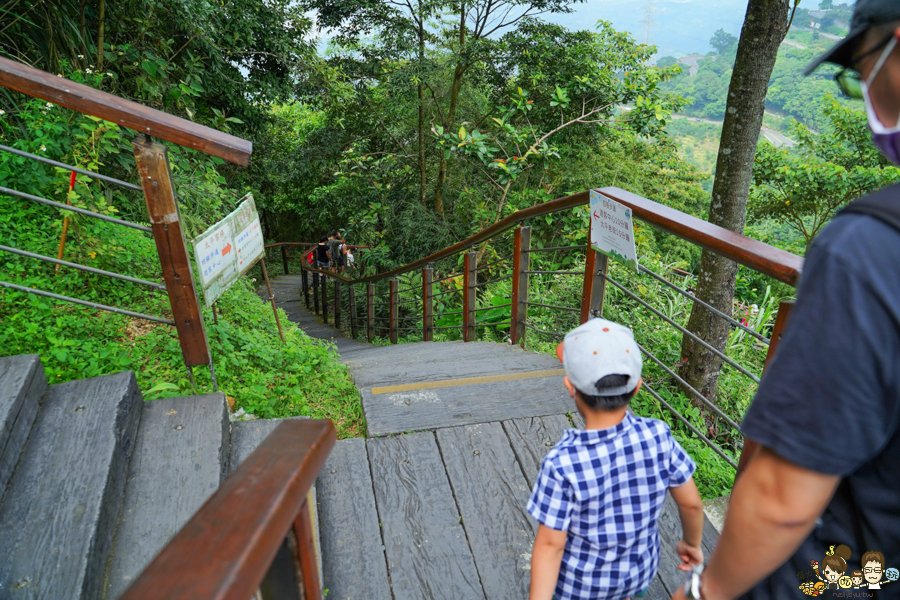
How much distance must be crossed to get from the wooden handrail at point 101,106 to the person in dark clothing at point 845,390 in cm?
204

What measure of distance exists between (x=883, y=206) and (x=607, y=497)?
2.96 feet

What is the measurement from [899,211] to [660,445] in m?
0.85

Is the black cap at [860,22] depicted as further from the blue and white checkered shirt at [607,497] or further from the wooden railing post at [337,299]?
the wooden railing post at [337,299]

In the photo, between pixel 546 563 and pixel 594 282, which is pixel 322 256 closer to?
pixel 594 282

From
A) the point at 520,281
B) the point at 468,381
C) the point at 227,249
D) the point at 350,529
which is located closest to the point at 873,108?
the point at 350,529

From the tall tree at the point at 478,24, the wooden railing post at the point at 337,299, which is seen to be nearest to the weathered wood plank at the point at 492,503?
the wooden railing post at the point at 337,299

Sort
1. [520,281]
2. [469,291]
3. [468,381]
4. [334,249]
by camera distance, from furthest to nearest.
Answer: [334,249], [469,291], [520,281], [468,381]

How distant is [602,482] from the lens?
1290mm

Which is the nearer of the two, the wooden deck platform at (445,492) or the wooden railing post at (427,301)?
the wooden deck platform at (445,492)

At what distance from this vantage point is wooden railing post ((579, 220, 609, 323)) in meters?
2.70

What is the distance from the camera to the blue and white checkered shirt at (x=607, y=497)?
1.29 m

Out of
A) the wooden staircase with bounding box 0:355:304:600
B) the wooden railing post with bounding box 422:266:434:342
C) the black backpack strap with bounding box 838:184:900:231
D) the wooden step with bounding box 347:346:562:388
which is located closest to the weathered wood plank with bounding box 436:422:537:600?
the wooden step with bounding box 347:346:562:388

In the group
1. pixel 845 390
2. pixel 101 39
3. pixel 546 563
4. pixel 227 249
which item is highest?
pixel 101 39

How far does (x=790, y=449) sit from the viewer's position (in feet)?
A: 2.27
